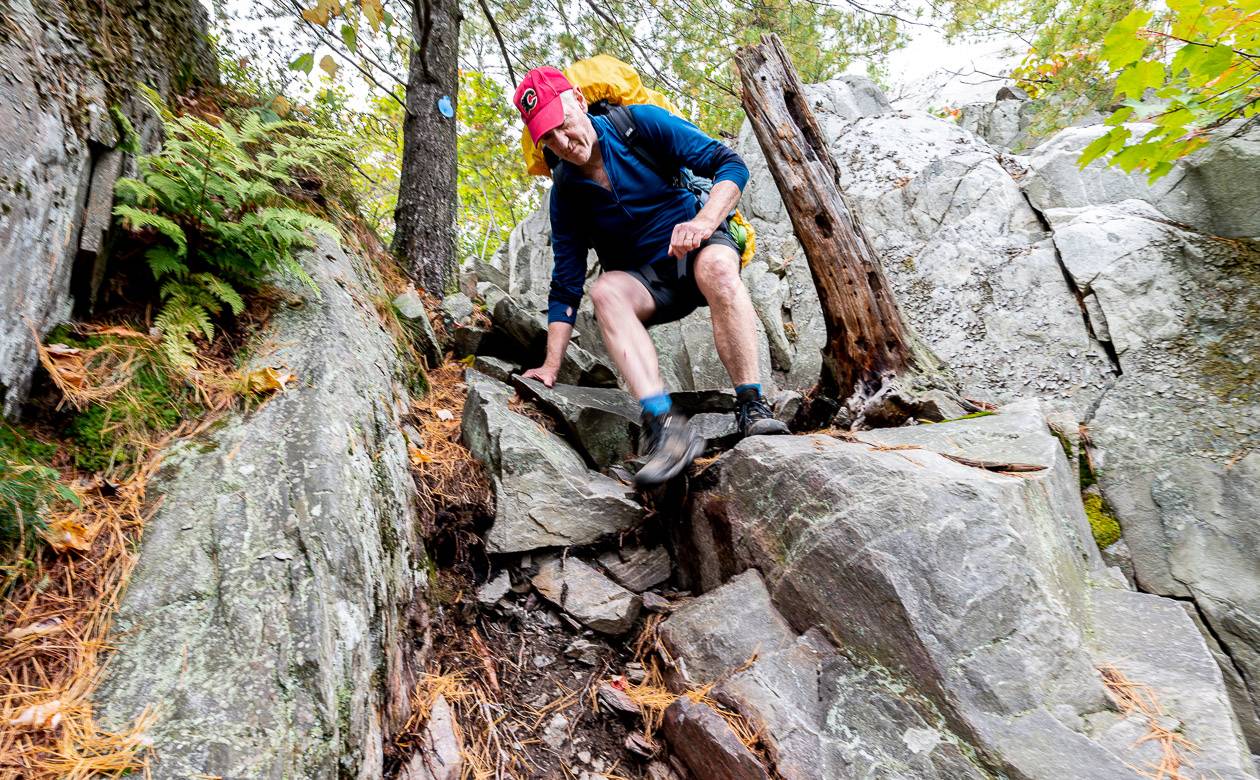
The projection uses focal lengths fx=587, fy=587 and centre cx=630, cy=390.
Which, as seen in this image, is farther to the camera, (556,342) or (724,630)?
(556,342)

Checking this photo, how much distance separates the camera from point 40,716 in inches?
62.9

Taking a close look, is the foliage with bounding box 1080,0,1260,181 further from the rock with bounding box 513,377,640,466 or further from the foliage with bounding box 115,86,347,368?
the foliage with bounding box 115,86,347,368

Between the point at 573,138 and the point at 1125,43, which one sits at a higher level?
the point at 1125,43

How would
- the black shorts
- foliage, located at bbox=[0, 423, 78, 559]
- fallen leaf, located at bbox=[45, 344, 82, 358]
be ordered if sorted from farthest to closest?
the black shorts < fallen leaf, located at bbox=[45, 344, 82, 358] < foliage, located at bbox=[0, 423, 78, 559]

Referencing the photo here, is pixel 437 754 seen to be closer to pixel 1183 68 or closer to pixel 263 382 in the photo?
pixel 263 382

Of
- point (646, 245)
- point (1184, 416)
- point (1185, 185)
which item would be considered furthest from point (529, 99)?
point (1185, 185)

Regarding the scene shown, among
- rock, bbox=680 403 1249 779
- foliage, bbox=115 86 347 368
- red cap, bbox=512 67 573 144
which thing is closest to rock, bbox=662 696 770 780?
rock, bbox=680 403 1249 779

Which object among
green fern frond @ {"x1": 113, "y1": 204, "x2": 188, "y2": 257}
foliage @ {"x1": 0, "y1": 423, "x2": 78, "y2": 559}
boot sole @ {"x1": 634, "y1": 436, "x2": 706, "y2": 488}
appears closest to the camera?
foliage @ {"x1": 0, "y1": 423, "x2": 78, "y2": 559}

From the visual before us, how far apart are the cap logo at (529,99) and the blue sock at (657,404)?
1855mm

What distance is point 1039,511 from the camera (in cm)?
259

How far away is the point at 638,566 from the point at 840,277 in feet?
7.67

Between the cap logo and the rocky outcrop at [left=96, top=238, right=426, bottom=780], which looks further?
the cap logo

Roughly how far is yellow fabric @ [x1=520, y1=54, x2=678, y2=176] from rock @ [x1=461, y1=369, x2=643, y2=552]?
1.63m

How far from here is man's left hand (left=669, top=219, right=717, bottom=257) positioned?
3.28 metres
